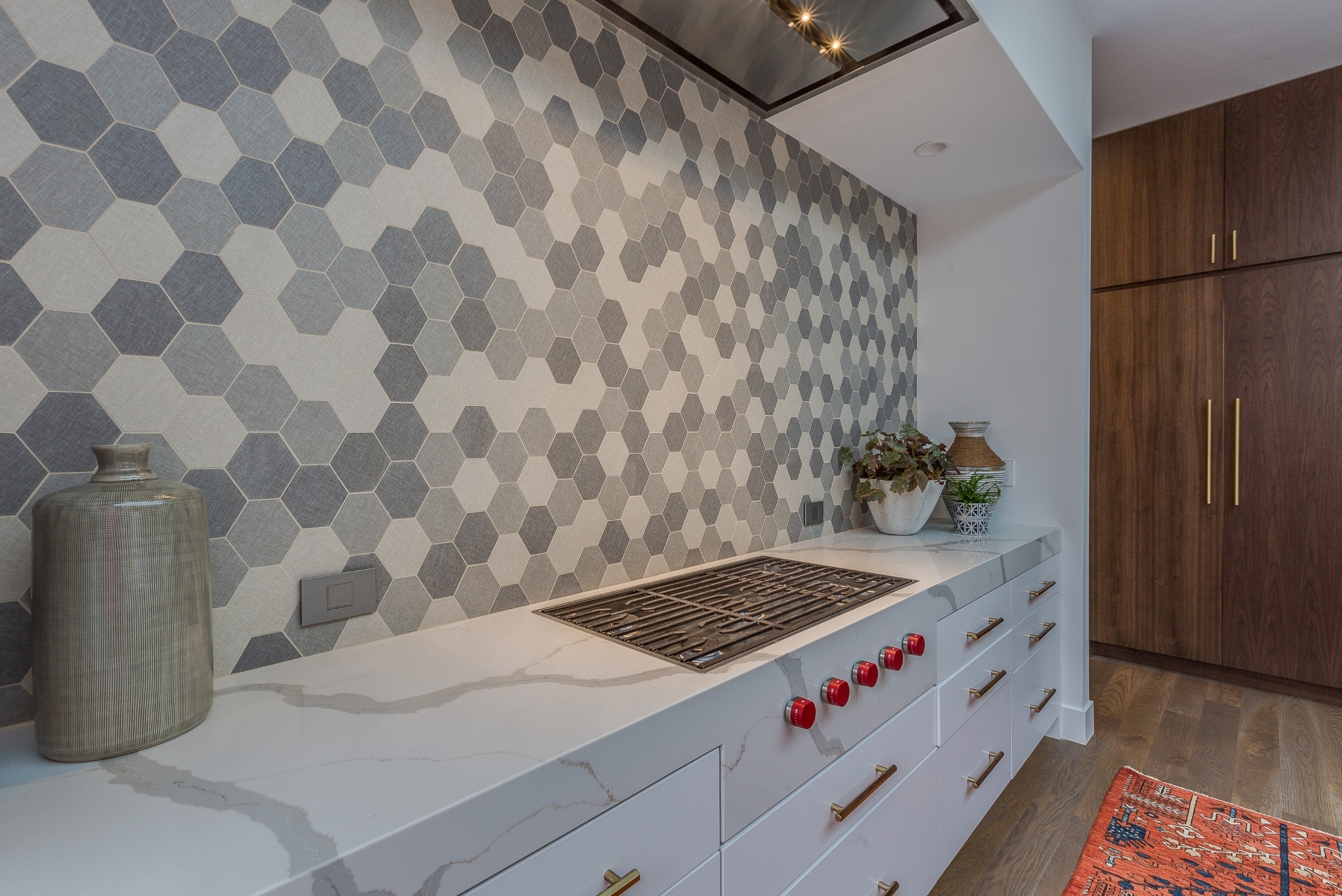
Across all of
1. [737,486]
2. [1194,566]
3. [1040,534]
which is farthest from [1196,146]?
[737,486]

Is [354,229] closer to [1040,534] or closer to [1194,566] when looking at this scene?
[1040,534]

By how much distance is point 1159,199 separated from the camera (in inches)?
113

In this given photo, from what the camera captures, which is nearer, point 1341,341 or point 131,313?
point 131,313

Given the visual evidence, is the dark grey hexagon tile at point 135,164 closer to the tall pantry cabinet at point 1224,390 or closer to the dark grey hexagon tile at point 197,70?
the dark grey hexagon tile at point 197,70

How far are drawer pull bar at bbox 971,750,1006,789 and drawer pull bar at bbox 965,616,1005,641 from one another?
0.34 m

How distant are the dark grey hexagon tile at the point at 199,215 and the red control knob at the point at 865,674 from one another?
4.04 feet

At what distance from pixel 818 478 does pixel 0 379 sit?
6.34ft

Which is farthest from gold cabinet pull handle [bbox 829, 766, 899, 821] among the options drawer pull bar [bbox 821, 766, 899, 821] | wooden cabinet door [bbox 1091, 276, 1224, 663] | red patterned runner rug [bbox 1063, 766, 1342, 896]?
wooden cabinet door [bbox 1091, 276, 1224, 663]

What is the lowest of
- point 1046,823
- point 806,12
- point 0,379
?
point 1046,823

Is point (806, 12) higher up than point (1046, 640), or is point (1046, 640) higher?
point (806, 12)

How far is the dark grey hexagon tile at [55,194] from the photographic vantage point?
2.59ft

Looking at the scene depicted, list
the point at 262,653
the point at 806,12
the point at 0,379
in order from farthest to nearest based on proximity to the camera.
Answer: the point at 806,12 < the point at 262,653 < the point at 0,379

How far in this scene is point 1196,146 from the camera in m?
2.78

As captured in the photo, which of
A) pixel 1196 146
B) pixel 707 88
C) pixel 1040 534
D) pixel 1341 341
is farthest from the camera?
pixel 1196 146
